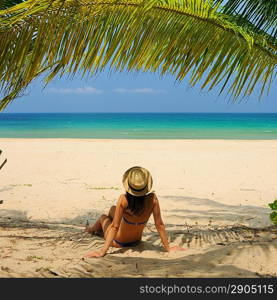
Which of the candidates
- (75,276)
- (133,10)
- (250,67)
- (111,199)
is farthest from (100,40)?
(111,199)

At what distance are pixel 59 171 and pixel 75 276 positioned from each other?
263 inches

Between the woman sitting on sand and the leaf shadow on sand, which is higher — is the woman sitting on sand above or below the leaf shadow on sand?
below

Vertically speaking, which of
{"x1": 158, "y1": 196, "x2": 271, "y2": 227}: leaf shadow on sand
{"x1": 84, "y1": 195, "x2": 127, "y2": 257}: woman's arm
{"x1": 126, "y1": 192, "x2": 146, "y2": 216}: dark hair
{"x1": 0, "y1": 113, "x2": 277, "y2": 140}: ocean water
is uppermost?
{"x1": 0, "y1": 113, "x2": 277, "y2": 140}: ocean water

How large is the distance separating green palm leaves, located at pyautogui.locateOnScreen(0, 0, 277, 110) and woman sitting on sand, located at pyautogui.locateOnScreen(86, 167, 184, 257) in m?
0.81

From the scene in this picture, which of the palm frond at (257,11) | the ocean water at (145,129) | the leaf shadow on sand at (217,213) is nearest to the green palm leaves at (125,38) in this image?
the palm frond at (257,11)

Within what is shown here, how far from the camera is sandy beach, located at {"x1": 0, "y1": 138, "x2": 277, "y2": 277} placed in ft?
10.8

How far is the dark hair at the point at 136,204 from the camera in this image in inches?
137

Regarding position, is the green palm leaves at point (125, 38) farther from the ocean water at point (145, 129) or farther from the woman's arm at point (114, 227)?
the ocean water at point (145, 129)

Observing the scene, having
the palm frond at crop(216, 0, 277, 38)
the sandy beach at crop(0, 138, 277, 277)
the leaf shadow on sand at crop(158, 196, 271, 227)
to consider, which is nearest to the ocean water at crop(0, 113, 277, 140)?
the sandy beach at crop(0, 138, 277, 277)

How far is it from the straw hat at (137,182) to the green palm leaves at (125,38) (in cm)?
76

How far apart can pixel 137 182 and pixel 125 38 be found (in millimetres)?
1040

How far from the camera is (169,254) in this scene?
142 inches

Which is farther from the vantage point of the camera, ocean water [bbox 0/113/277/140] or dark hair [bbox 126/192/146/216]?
ocean water [bbox 0/113/277/140]

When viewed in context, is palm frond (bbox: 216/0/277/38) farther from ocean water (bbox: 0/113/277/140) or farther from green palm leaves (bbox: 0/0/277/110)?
ocean water (bbox: 0/113/277/140)
